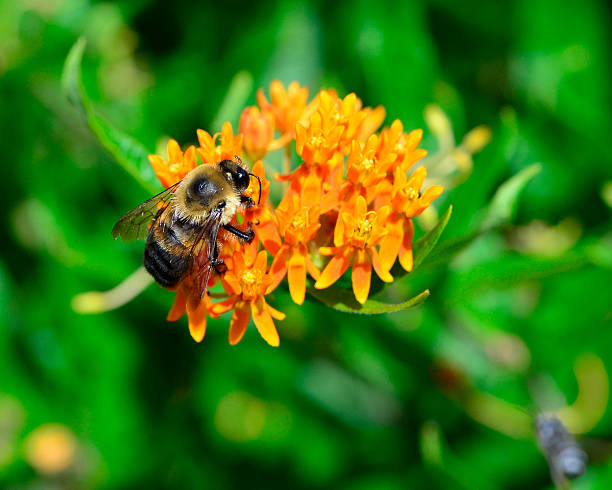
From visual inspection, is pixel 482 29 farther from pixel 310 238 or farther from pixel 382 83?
pixel 310 238

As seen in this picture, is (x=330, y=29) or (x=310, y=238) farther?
(x=330, y=29)

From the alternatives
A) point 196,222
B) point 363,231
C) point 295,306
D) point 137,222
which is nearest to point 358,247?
point 363,231

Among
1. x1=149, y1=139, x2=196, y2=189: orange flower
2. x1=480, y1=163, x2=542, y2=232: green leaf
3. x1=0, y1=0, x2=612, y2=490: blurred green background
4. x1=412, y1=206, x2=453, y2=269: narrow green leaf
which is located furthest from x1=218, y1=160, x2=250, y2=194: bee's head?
x1=0, y1=0, x2=612, y2=490: blurred green background

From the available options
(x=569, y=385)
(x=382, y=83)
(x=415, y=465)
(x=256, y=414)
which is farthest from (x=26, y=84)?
(x=569, y=385)

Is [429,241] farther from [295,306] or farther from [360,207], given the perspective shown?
[295,306]

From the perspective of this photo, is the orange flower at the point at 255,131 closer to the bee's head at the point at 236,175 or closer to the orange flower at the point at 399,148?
the bee's head at the point at 236,175

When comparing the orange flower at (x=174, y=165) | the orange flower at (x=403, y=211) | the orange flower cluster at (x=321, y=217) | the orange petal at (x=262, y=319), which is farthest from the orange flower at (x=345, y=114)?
the orange petal at (x=262, y=319)
